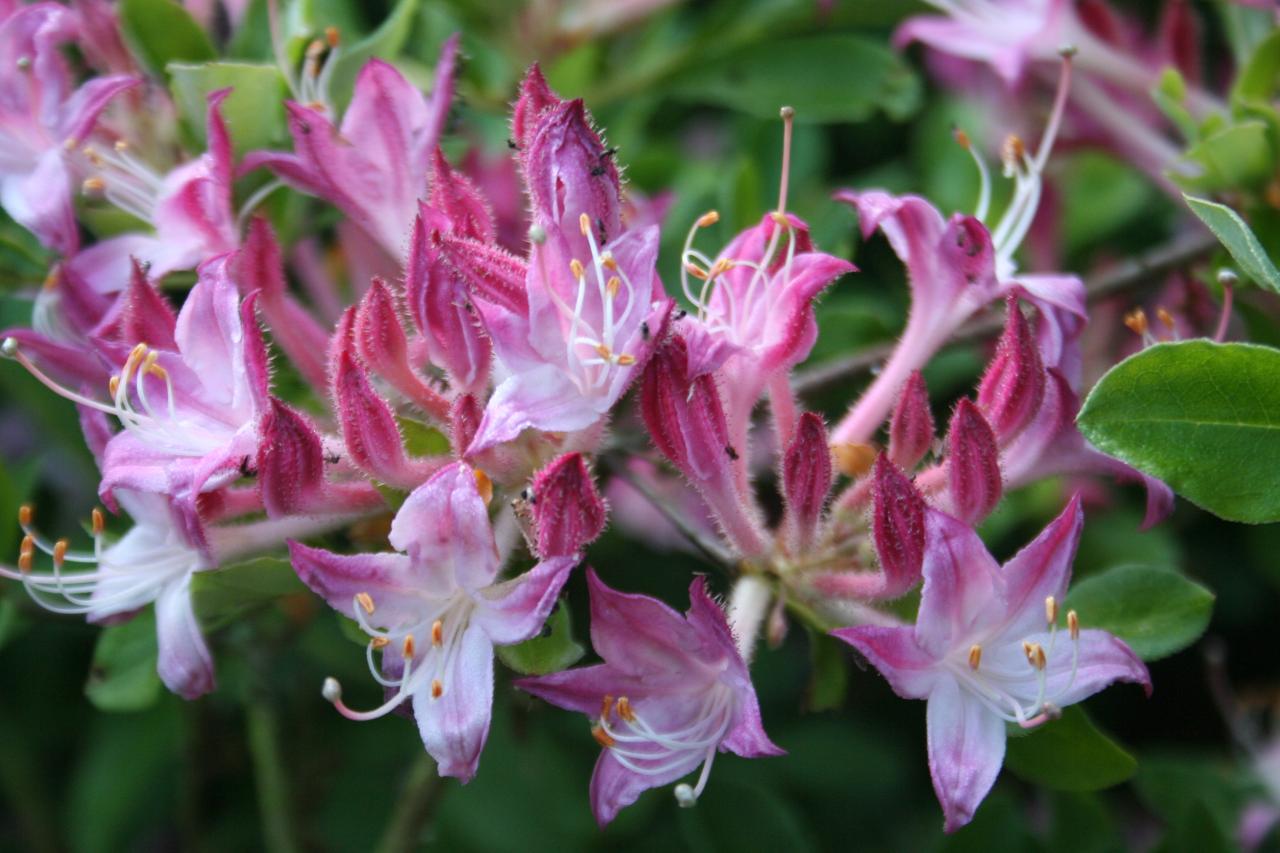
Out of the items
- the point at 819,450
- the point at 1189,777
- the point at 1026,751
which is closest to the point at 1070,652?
the point at 1026,751

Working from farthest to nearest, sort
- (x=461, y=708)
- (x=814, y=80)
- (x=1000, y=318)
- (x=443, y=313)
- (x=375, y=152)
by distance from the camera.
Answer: (x=814, y=80)
(x=1000, y=318)
(x=375, y=152)
(x=443, y=313)
(x=461, y=708)

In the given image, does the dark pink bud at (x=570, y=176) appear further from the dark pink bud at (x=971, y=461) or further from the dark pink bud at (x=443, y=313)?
the dark pink bud at (x=971, y=461)

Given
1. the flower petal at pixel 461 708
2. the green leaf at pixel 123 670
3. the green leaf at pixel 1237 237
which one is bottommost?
the green leaf at pixel 123 670

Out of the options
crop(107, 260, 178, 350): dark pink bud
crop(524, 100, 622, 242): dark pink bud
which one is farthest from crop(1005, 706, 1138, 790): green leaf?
crop(107, 260, 178, 350): dark pink bud

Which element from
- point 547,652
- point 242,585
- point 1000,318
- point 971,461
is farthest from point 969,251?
point 242,585

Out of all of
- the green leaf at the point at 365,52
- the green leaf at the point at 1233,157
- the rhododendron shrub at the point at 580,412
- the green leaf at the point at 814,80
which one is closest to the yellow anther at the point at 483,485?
the rhododendron shrub at the point at 580,412

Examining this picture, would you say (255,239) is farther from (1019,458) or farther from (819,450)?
(1019,458)

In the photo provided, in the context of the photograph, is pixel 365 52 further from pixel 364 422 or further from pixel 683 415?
pixel 683 415
